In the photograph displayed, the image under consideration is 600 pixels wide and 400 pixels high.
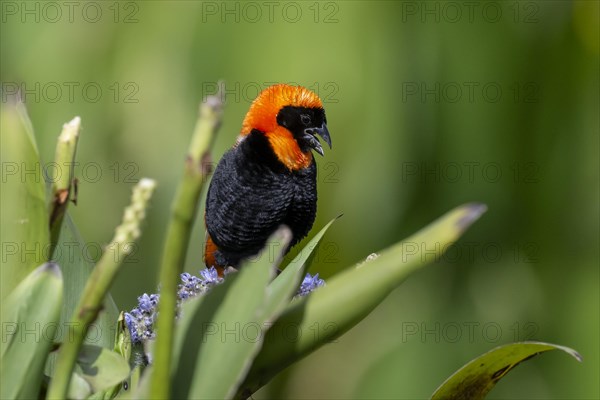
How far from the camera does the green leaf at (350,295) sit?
0.90 ft

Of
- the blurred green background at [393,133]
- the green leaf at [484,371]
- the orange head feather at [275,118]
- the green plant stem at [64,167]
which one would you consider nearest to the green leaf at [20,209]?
the green plant stem at [64,167]

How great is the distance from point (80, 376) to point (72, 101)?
2.41 feet

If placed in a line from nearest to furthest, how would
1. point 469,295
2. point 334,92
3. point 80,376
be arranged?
point 80,376
point 334,92
point 469,295

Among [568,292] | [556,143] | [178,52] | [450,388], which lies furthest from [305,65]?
[450,388]

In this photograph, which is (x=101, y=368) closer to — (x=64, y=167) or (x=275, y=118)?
(x=64, y=167)

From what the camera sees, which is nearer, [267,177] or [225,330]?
[225,330]

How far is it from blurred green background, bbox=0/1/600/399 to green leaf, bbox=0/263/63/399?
66 cm

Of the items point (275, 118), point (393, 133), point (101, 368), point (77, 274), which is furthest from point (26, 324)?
point (393, 133)

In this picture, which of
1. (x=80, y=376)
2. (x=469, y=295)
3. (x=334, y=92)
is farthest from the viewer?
(x=469, y=295)

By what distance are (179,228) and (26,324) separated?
0.07 m

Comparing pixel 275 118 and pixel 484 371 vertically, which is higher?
pixel 275 118

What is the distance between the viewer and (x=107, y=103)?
0.98 metres

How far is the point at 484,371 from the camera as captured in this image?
380 mm

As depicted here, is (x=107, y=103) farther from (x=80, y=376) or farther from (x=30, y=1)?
(x=80, y=376)
